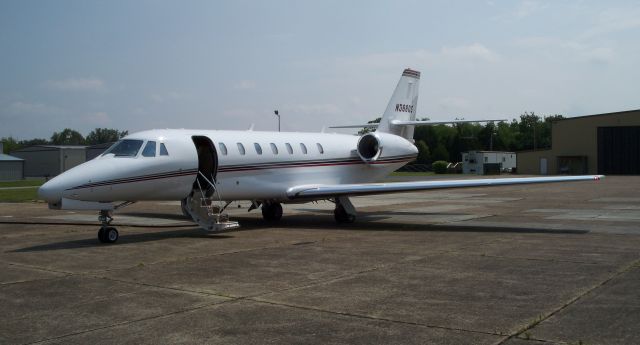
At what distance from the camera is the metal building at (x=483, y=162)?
73.9 meters

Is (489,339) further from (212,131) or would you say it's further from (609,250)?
(212,131)

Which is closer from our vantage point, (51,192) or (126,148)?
(51,192)

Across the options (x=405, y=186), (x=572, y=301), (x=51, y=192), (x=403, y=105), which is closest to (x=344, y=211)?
(x=405, y=186)

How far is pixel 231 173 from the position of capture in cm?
1581

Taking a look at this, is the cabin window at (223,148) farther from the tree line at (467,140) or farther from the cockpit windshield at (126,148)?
the tree line at (467,140)

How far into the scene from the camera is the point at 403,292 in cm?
774

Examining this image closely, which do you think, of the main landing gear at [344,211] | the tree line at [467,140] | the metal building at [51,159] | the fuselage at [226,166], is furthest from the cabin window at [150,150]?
the tree line at [467,140]

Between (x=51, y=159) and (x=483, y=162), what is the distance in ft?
174

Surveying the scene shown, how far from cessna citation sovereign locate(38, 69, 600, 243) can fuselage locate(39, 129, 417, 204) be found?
0.07 feet

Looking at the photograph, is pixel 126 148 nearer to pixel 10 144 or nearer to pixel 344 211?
pixel 344 211

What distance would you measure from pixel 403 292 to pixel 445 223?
9.71 m

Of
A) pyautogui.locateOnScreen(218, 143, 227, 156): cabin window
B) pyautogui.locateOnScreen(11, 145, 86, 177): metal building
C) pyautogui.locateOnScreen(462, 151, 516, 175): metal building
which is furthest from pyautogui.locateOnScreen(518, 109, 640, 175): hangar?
pyautogui.locateOnScreen(218, 143, 227, 156): cabin window

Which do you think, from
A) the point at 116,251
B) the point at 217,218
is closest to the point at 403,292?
the point at 116,251

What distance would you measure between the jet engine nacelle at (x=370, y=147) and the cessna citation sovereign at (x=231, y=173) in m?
0.03
